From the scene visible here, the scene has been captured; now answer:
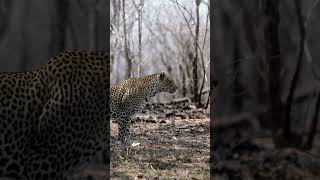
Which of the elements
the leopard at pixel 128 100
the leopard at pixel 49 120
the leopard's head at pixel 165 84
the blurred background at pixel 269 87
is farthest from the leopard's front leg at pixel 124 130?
the leopard at pixel 49 120

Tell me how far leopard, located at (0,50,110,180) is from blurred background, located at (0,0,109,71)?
1.07 ft

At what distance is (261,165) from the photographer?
2607 mm

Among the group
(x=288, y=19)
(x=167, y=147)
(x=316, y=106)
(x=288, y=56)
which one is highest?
(x=288, y=19)

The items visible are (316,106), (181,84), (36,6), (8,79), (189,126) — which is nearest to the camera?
(8,79)

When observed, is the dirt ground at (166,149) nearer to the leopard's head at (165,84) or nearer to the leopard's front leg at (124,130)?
the leopard's front leg at (124,130)

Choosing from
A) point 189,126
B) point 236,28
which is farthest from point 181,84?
point 236,28

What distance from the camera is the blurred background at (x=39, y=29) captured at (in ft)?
7.94

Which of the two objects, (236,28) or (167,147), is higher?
(236,28)

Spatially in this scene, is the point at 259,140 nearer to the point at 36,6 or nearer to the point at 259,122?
the point at 259,122

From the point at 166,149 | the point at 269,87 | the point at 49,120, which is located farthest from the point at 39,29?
the point at 166,149

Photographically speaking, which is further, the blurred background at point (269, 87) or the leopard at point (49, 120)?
the blurred background at point (269, 87)

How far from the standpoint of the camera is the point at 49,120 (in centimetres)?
207

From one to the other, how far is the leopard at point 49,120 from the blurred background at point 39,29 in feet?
Result: 1.07

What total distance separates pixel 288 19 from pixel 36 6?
1267 mm
